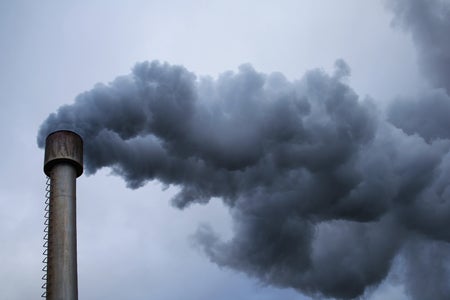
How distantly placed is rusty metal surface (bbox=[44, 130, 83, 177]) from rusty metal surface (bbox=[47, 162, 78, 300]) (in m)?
0.30

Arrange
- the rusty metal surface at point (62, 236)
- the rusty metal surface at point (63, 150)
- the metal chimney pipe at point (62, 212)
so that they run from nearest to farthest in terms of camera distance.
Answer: the rusty metal surface at point (62, 236) → the metal chimney pipe at point (62, 212) → the rusty metal surface at point (63, 150)

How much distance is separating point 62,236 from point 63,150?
170 inches

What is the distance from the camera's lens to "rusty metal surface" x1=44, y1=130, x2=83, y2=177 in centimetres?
2481

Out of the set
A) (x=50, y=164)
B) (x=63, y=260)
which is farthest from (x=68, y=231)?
(x=50, y=164)

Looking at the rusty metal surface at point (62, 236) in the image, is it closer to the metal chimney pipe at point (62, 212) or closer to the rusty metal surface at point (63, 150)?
the metal chimney pipe at point (62, 212)

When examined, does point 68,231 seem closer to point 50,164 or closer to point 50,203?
point 50,203

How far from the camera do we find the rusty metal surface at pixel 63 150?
24.8 metres

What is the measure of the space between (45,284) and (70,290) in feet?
5.72

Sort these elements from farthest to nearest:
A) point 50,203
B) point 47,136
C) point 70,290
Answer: point 47,136
point 50,203
point 70,290

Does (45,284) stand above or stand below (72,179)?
below

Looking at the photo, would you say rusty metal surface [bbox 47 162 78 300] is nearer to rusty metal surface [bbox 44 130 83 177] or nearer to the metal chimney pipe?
the metal chimney pipe

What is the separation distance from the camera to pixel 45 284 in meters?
23.1

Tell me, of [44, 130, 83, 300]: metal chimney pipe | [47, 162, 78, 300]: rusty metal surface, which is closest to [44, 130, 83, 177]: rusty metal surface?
[44, 130, 83, 300]: metal chimney pipe

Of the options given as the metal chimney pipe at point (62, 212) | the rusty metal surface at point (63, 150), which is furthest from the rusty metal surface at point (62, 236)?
the rusty metal surface at point (63, 150)
